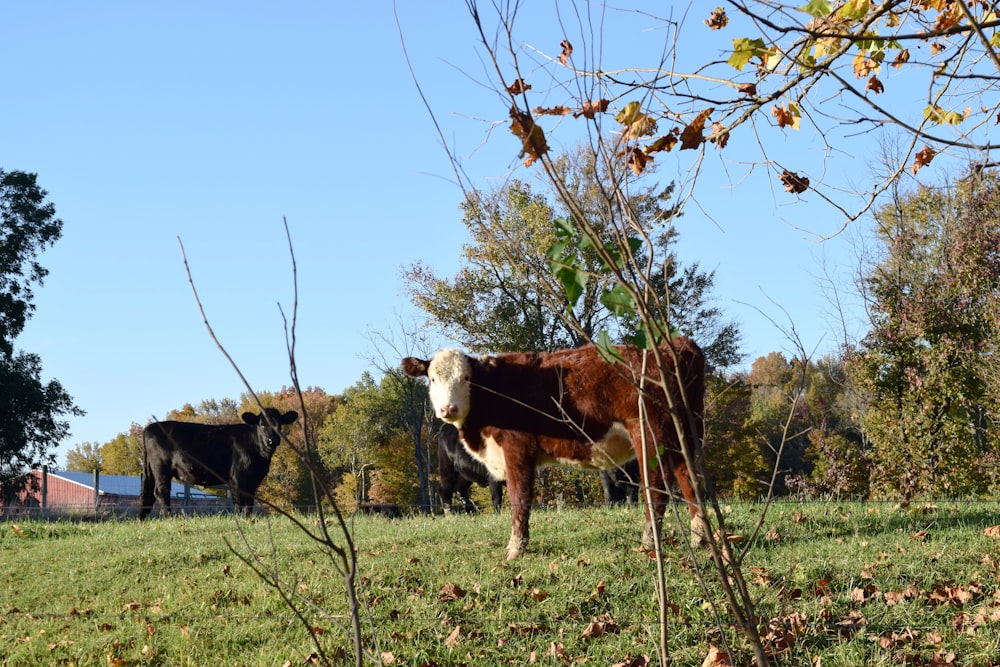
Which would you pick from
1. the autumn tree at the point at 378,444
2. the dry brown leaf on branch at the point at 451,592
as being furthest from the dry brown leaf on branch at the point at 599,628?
the autumn tree at the point at 378,444

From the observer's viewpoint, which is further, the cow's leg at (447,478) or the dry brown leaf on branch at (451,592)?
the cow's leg at (447,478)

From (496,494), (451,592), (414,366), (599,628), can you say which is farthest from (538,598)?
(496,494)

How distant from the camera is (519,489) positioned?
8492 mm

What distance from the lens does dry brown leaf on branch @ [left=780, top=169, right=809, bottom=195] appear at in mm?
4418

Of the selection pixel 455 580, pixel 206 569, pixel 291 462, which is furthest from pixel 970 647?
pixel 291 462

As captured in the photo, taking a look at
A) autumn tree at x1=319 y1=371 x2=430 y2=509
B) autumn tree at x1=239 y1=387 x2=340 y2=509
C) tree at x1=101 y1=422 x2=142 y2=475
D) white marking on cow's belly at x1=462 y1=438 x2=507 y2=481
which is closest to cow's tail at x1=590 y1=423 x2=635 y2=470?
white marking on cow's belly at x1=462 y1=438 x2=507 y2=481

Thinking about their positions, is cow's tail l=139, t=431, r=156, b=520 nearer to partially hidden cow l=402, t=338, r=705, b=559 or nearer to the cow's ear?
the cow's ear

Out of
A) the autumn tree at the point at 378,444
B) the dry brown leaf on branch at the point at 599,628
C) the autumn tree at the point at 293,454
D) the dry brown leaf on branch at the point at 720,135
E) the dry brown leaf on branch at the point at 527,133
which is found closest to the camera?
the dry brown leaf on branch at the point at 527,133

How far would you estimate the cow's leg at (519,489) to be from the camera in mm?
8320

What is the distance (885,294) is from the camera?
71.1 feet

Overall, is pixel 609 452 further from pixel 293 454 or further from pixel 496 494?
pixel 293 454

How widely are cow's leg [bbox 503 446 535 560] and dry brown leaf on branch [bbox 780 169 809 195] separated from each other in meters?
4.44

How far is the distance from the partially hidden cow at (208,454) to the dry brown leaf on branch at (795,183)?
12.6 meters

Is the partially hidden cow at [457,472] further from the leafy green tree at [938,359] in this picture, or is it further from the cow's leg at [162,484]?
the leafy green tree at [938,359]
